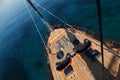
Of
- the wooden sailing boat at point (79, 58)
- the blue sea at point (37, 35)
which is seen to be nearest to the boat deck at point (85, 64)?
the wooden sailing boat at point (79, 58)

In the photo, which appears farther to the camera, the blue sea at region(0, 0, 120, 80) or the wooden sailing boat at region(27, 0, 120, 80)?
the blue sea at region(0, 0, 120, 80)

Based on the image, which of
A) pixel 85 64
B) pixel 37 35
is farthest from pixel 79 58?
pixel 37 35

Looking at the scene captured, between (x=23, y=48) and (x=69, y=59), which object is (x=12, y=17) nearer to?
(x=23, y=48)

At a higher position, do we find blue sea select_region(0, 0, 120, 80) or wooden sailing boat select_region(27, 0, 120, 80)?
wooden sailing boat select_region(27, 0, 120, 80)

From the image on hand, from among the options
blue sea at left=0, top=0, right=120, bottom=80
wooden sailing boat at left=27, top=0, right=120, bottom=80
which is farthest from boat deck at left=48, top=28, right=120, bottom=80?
blue sea at left=0, top=0, right=120, bottom=80

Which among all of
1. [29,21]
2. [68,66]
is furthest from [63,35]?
[29,21]

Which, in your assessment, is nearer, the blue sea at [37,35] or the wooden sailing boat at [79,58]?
the wooden sailing boat at [79,58]

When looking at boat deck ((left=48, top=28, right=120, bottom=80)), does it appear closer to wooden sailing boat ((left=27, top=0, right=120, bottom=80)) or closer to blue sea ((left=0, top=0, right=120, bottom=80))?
wooden sailing boat ((left=27, top=0, right=120, bottom=80))

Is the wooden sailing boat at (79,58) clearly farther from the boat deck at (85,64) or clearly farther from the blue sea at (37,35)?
the blue sea at (37,35)
